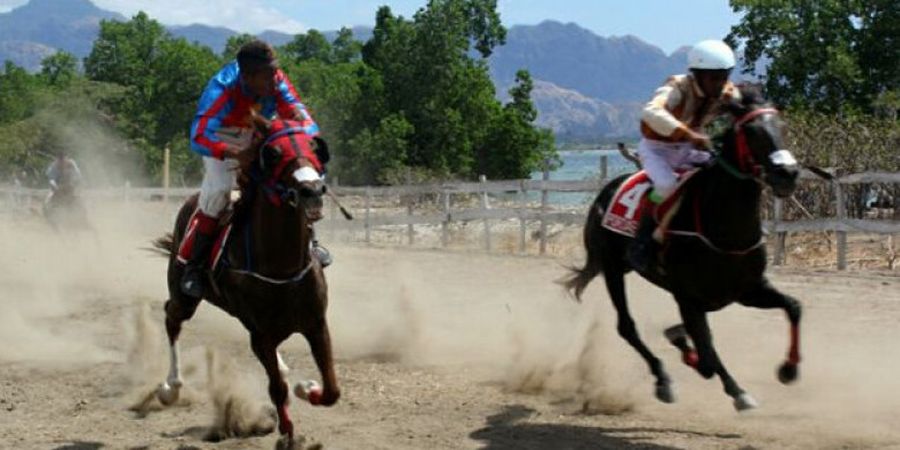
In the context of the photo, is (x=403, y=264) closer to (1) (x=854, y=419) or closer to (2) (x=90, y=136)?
(1) (x=854, y=419)

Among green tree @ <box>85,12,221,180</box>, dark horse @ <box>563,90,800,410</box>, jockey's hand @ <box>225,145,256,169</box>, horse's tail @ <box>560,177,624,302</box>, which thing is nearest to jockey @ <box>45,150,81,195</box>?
horse's tail @ <box>560,177,624,302</box>

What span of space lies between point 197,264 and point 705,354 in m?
3.56

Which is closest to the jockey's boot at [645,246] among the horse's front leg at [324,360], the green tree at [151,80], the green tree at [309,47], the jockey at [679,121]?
the jockey at [679,121]

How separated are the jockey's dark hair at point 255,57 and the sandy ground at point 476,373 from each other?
2125 mm

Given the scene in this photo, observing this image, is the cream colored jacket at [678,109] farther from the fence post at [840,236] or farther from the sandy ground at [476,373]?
the fence post at [840,236]

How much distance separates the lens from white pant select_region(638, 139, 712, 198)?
772 centimetres

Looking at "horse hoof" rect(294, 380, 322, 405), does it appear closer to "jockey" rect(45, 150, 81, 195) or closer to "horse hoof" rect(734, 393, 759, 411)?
"horse hoof" rect(734, 393, 759, 411)

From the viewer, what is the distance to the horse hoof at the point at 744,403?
6.94m

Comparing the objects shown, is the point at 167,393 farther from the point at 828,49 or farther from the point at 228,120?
the point at 828,49

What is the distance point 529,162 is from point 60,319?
32.6 m

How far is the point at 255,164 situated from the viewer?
696 centimetres

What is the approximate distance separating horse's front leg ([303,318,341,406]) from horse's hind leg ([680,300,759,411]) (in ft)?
7.74

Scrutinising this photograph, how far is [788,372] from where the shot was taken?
7246mm

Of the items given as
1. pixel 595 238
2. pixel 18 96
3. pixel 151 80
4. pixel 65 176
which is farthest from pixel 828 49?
pixel 18 96
